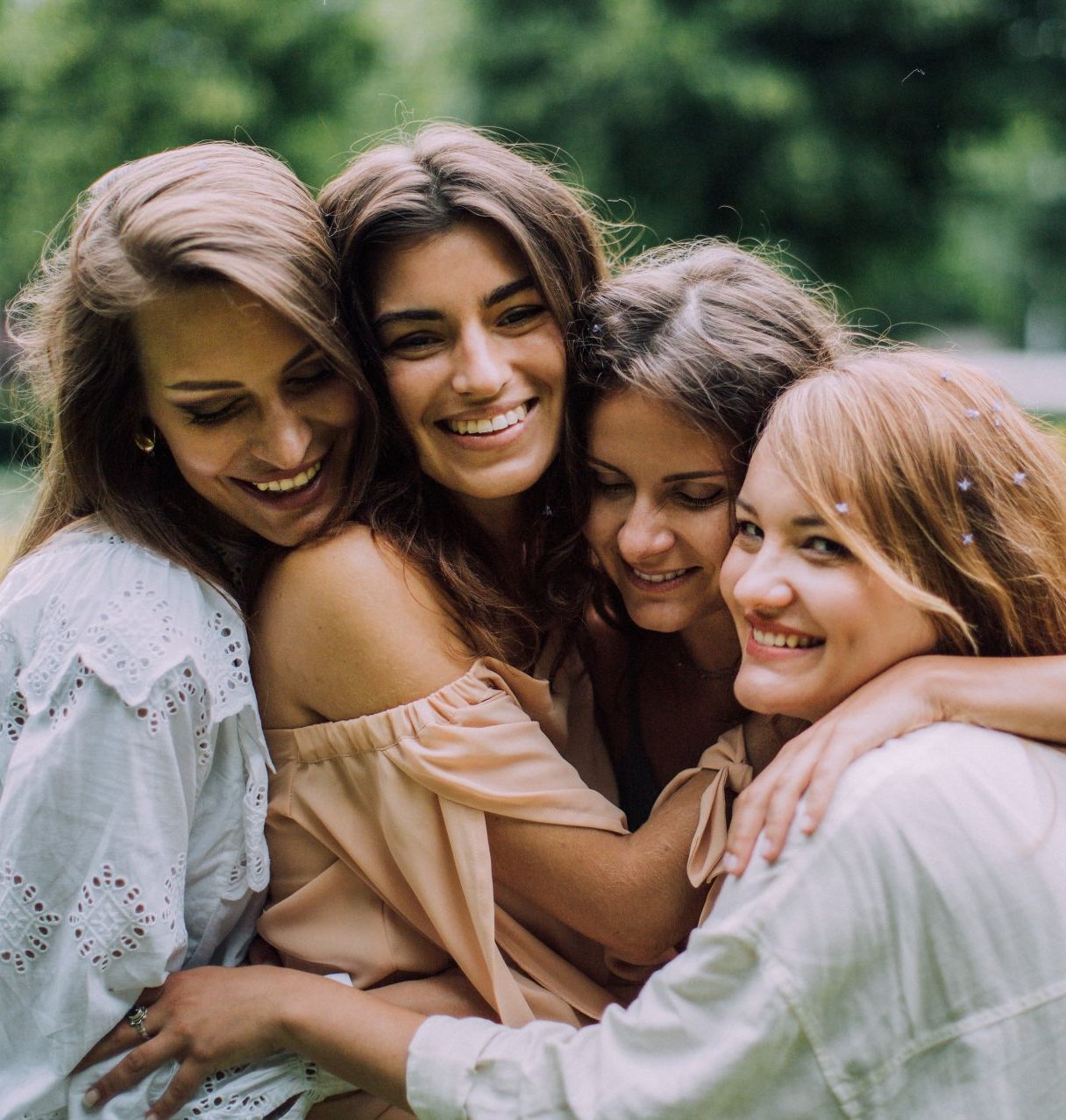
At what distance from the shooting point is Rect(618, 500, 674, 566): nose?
251 cm

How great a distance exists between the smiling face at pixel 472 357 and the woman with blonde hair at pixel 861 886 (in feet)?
1.99

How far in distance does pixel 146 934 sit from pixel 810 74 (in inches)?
462

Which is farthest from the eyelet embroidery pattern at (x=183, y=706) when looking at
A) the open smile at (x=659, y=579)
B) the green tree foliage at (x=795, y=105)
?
the green tree foliage at (x=795, y=105)

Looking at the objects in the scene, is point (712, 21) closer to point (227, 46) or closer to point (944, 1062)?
point (227, 46)

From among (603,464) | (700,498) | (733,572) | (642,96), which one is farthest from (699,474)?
(642,96)

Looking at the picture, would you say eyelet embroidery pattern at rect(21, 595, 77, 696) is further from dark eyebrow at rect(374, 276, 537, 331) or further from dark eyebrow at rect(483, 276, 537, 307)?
dark eyebrow at rect(483, 276, 537, 307)

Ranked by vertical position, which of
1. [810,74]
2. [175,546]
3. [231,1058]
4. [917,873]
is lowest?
[231,1058]

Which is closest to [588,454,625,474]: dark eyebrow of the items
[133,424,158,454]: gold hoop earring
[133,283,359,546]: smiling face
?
[133,283,359,546]: smiling face

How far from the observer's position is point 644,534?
2516mm

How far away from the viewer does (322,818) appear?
234 centimetres

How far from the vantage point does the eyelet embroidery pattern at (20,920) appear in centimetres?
213

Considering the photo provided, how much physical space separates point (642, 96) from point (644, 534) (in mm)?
10196

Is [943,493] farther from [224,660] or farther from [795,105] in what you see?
[795,105]

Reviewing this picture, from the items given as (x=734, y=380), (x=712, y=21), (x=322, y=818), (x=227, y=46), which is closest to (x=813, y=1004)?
(x=322, y=818)
